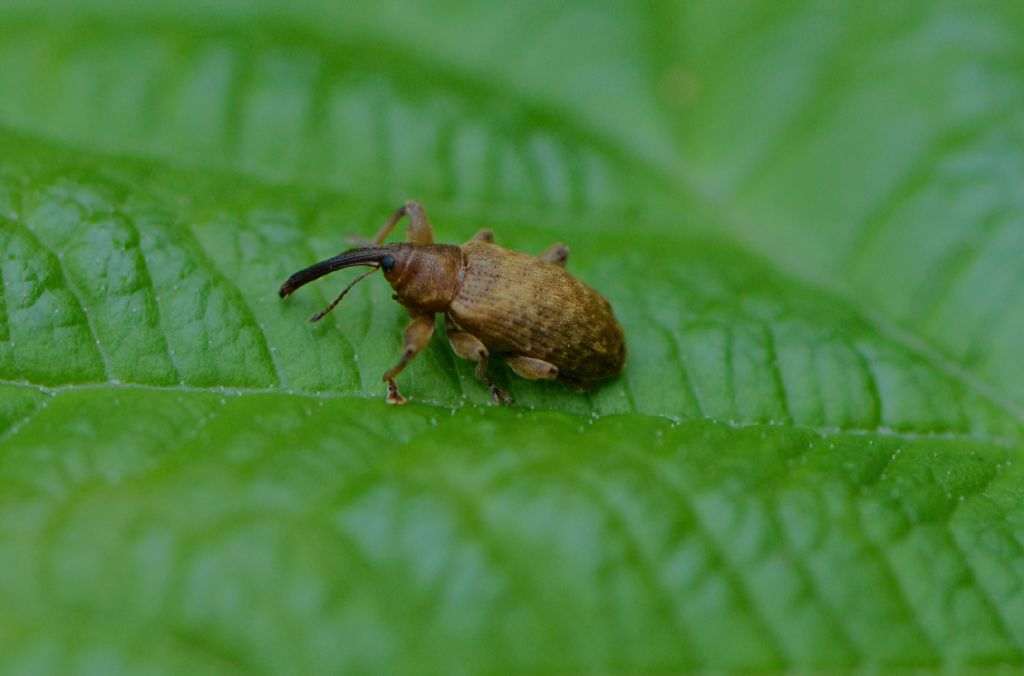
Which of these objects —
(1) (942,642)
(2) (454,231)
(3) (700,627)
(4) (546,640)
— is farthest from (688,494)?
(2) (454,231)

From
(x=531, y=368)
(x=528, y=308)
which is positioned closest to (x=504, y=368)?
(x=531, y=368)

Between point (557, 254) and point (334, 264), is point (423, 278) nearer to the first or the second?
point (334, 264)

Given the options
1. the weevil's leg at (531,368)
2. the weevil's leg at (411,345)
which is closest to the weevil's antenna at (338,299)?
the weevil's leg at (411,345)

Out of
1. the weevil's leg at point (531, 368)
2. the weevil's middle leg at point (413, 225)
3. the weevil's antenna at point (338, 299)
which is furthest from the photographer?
the weevil's middle leg at point (413, 225)

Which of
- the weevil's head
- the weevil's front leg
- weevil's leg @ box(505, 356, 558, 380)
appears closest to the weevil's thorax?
the weevil's head

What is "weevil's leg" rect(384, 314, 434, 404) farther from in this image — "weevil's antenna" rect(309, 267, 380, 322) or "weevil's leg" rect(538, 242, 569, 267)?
"weevil's leg" rect(538, 242, 569, 267)

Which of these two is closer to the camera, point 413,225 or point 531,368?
point 531,368

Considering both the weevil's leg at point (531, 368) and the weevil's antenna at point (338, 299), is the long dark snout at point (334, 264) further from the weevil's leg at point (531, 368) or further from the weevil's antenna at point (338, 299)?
the weevil's leg at point (531, 368)
